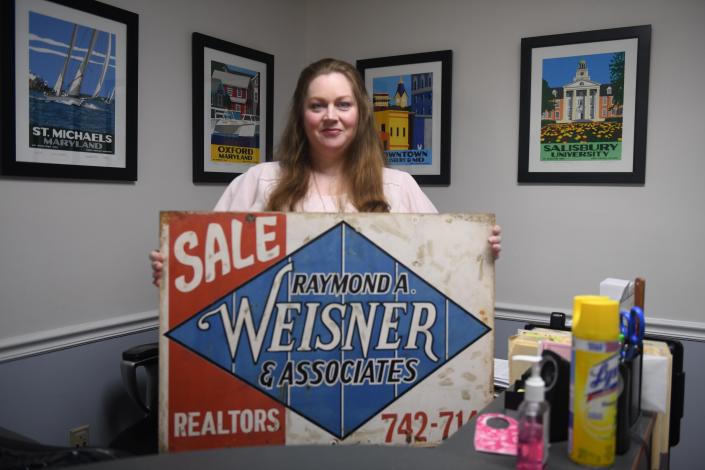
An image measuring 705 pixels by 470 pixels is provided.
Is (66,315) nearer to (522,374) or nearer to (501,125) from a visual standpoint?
(522,374)

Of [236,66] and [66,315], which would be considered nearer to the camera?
[66,315]

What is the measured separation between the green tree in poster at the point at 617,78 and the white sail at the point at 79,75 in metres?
2.10

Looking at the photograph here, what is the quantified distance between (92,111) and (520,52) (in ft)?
6.11

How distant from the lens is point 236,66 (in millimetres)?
2787

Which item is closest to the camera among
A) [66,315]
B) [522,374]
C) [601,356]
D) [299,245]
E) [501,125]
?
[601,356]

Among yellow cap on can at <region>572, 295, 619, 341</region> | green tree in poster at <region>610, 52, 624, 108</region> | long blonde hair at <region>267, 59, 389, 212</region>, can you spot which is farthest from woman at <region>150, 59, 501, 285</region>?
green tree in poster at <region>610, 52, 624, 108</region>

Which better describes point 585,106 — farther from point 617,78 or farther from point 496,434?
point 496,434

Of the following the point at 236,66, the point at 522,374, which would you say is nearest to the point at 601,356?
the point at 522,374

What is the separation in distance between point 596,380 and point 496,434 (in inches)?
7.7

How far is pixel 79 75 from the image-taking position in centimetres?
212

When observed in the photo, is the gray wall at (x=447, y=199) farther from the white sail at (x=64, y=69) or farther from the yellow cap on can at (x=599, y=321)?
the yellow cap on can at (x=599, y=321)

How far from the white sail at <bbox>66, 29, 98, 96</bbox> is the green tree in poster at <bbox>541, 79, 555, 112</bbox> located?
188cm

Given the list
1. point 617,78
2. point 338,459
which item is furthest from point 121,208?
point 617,78

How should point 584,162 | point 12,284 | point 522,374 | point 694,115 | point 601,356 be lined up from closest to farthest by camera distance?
point 601,356
point 522,374
point 12,284
point 694,115
point 584,162
